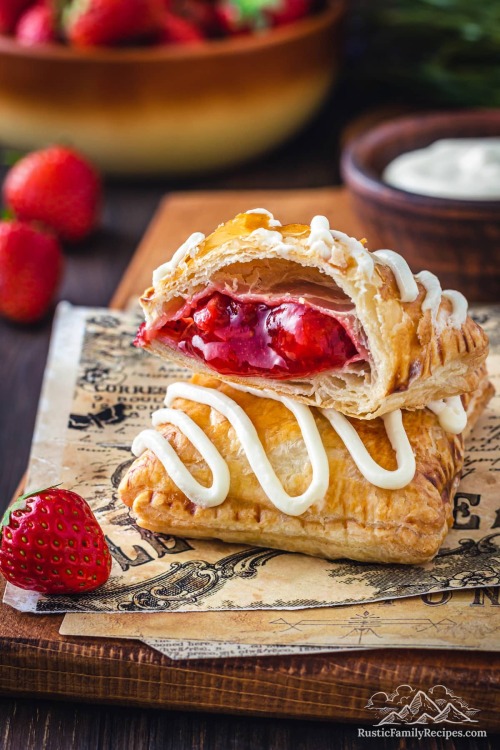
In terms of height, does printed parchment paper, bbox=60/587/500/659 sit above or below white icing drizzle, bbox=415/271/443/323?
below

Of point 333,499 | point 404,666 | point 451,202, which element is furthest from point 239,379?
point 451,202

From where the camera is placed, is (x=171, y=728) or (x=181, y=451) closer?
(x=171, y=728)

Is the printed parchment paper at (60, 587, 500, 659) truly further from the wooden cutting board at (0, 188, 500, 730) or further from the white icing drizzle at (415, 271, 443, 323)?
the white icing drizzle at (415, 271, 443, 323)

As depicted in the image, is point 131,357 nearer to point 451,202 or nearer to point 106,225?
point 451,202

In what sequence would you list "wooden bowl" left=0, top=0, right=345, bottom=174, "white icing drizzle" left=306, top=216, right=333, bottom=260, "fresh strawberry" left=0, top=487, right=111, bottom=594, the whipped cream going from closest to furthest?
1. "fresh strawberry" left=0, top=487, right=111, bottom=594
2. "white icing drizzle" left=306, top=216, right=333, bottom=260
3. the whipped cream
4. "wooden bowl" left=0, top=0, right=345, bottom=174

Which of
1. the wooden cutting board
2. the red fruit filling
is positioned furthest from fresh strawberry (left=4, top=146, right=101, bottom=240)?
the wooden cutting board

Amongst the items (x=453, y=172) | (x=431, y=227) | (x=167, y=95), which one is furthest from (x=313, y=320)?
(x=167, y=95)

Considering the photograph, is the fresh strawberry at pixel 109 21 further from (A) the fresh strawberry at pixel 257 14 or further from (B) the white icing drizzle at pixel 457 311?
(B) the white icing drizzle at pixel 457 311

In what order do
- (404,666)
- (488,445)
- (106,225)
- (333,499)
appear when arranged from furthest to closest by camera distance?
(106,225)
(488,445)
(333,499)
(404,666)
